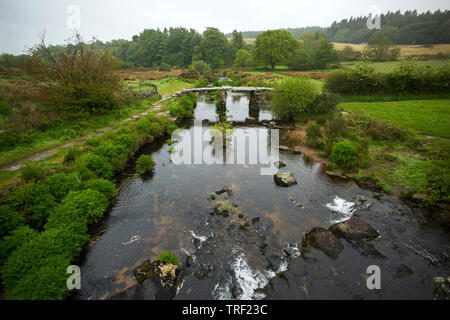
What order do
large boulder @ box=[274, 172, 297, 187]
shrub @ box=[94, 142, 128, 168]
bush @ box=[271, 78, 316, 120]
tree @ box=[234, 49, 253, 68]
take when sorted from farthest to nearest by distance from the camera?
tree @ box=[234, 49, 253, 68], bush @ box=[271, 78, 316, 120], shrub @ box=[94, 142, 128, 168], large boulder @ box=[274, 172, 297, 187]

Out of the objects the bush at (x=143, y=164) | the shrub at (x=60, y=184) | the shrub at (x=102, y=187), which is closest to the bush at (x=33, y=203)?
the shrub at (x=60, y=184)

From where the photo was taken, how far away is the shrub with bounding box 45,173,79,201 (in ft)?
38.6

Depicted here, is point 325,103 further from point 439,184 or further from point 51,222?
point 51,222

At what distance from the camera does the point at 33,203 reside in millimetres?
10648

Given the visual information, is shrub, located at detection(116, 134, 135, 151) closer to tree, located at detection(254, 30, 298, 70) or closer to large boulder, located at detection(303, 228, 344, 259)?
large boulder, located at detection(303, 228, 344, 259)

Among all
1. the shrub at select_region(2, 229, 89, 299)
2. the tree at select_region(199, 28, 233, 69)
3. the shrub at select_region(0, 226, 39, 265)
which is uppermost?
the tree at select_region(199, 28, 233, 69)

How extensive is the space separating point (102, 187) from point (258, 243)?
10.9 m

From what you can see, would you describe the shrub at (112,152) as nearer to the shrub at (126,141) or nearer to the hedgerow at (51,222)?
the hedgerow at (51,222)

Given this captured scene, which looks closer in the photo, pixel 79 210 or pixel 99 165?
pixel 79 210

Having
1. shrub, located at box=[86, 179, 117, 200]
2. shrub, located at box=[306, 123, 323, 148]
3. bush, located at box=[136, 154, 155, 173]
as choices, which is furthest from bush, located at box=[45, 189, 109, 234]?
shrub, located at box=[306, 123, 323, 148]

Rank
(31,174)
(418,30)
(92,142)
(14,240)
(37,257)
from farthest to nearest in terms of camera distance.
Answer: (418,30) < (92,142) < (31,174) < (14,240) < (37,257)

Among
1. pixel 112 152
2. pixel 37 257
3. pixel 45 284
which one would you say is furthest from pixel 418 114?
pixel 37 257

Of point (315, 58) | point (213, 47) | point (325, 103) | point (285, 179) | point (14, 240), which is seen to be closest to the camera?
point (14, 240)

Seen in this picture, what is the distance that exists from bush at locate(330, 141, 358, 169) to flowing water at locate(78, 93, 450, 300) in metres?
2.66
